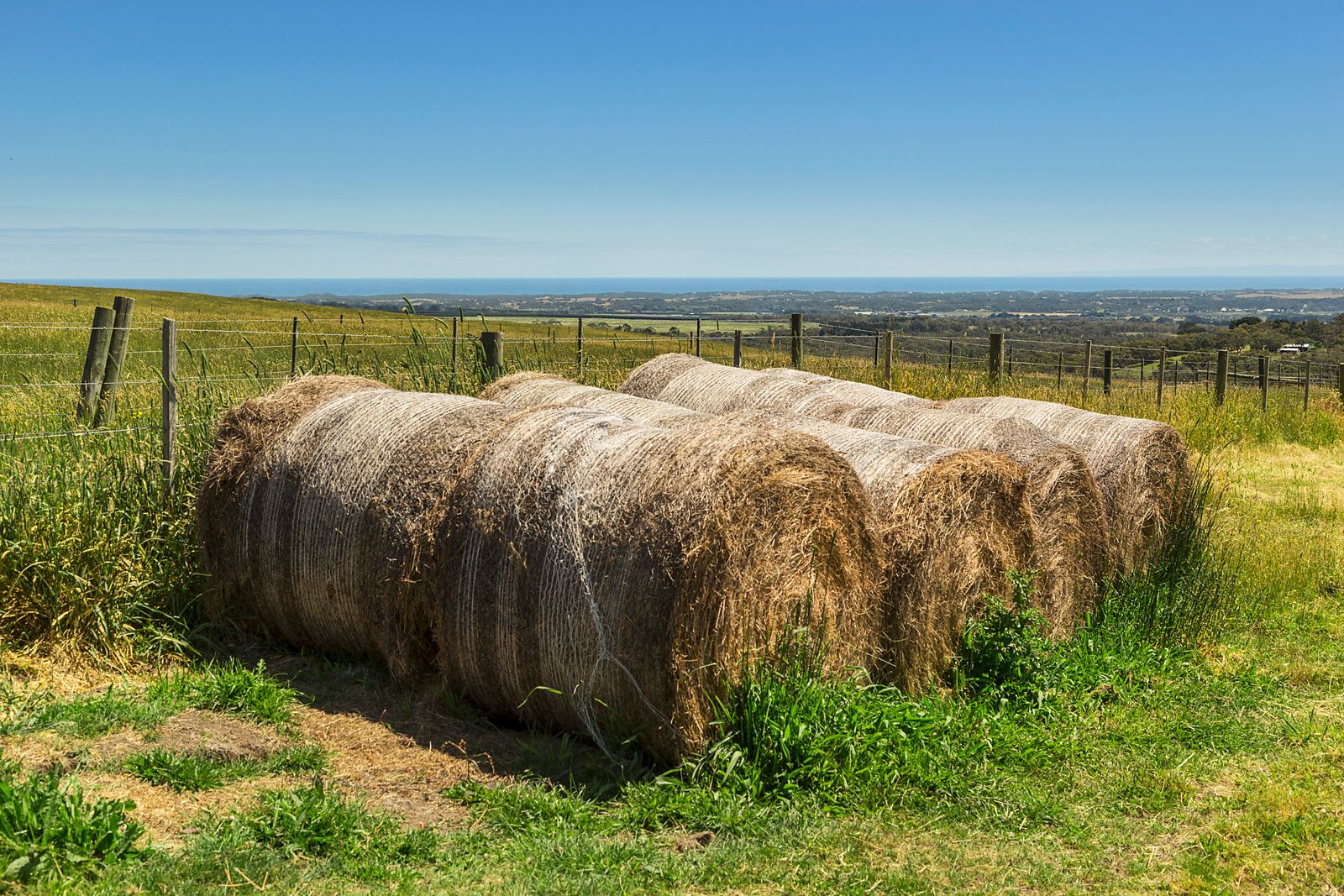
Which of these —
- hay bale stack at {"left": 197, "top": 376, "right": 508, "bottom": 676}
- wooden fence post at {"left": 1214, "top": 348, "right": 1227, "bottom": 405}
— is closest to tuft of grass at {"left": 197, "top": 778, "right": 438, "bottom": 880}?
hay bale stack at {"left": 197, "top": 376, "right": 508, "bottom": 676}

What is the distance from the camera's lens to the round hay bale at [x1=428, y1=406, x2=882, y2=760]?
17.0ft

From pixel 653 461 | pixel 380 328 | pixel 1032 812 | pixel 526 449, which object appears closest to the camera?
pixel 1032 812

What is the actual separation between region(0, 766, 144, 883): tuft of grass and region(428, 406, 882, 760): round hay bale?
6.39 feet

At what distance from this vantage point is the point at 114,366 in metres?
10.0

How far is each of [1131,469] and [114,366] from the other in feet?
29.5

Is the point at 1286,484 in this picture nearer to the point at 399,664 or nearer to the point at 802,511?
the point at 802,511

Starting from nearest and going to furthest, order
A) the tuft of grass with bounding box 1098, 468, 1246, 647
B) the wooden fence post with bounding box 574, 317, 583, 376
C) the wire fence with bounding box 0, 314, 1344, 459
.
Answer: the tuft of grass with bounding box 1098, 468, 1246, 647, the wire fence with bounding box 0, 314, 1344, 459, the wooden fence post with bounding box 574, 317, 583, 376

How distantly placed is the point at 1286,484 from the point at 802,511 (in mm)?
12235

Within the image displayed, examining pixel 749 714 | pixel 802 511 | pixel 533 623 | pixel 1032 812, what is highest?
pixel 802 511

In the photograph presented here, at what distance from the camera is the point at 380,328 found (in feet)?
105

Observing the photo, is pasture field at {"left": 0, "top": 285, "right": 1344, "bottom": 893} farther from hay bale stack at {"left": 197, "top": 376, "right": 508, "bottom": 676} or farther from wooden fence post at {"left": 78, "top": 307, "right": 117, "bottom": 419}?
wooden fence post at {"left": 78, "top": 307, "right": 117, "bottom": 419}

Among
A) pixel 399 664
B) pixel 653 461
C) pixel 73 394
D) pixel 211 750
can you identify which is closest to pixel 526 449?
pixel 653 461

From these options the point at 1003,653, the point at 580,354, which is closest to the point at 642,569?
the point at 1003,653

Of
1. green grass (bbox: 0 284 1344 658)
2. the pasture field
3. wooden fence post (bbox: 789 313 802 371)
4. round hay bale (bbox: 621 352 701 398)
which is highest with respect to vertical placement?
wooden fence post (bbox: 789 313 802 371)
